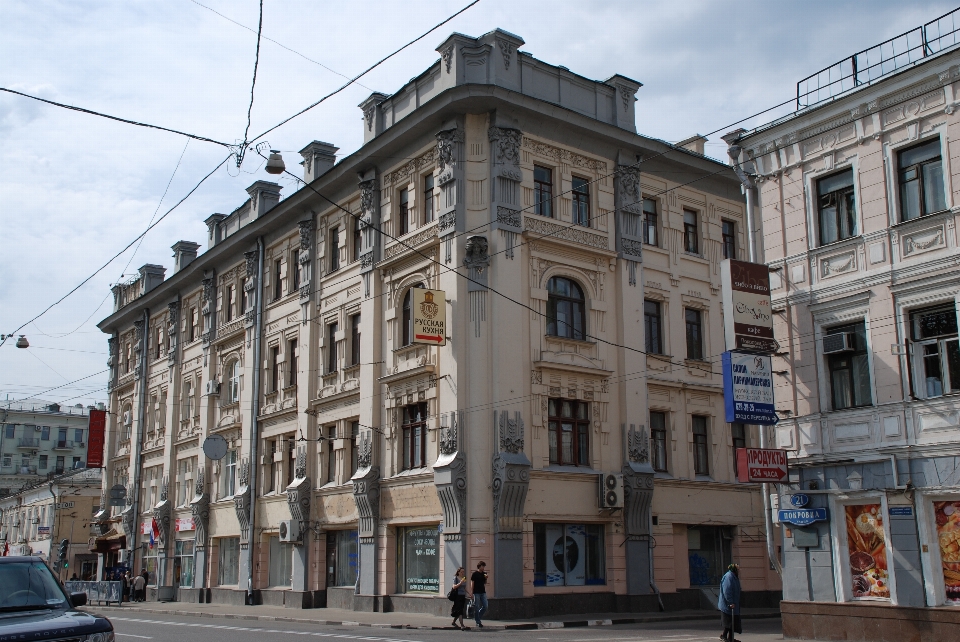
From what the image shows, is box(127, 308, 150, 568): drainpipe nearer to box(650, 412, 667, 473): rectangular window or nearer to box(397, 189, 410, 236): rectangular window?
box(397, 189, 410, 236): rectangular window

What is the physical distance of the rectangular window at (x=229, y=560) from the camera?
40.8m

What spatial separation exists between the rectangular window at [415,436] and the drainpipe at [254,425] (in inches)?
433

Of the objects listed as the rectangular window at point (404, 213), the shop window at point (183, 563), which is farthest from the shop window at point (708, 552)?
the shop window at point (183, 563)

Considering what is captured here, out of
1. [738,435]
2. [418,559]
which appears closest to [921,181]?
[738,435]

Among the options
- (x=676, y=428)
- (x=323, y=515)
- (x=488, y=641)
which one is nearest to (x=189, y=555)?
(x=323, y=515)

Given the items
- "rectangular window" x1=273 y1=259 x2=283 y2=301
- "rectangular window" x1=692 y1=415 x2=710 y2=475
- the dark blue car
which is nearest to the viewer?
the dark blue car

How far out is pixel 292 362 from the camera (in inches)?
1511

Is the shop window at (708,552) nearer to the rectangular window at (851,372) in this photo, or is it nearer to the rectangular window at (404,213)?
the rectangular window at (851,372)

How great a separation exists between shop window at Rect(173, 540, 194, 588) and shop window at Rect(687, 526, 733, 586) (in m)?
23.2

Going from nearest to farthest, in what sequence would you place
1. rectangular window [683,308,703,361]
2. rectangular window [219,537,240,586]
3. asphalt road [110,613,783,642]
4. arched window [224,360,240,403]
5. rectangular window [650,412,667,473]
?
asphalt road [110,613,783,642]
rectangular window [650,412,667,473]
rectangular window [683,308,703,361]
rectangular window [219,537,240,586]
arched window [224,360,240,403]

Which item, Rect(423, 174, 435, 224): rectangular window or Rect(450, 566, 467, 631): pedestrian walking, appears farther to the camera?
Rect(423, 174, 435, 224): rectangular window

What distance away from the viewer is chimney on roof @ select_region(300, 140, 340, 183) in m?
37.4

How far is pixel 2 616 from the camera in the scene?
10.3 meters

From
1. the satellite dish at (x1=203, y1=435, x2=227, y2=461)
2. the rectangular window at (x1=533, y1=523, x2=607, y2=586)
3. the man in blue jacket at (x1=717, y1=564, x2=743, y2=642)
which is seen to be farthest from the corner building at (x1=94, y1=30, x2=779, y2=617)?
the man in blue jacket at (x1=717, y1=564, x2=743, y2=642)
